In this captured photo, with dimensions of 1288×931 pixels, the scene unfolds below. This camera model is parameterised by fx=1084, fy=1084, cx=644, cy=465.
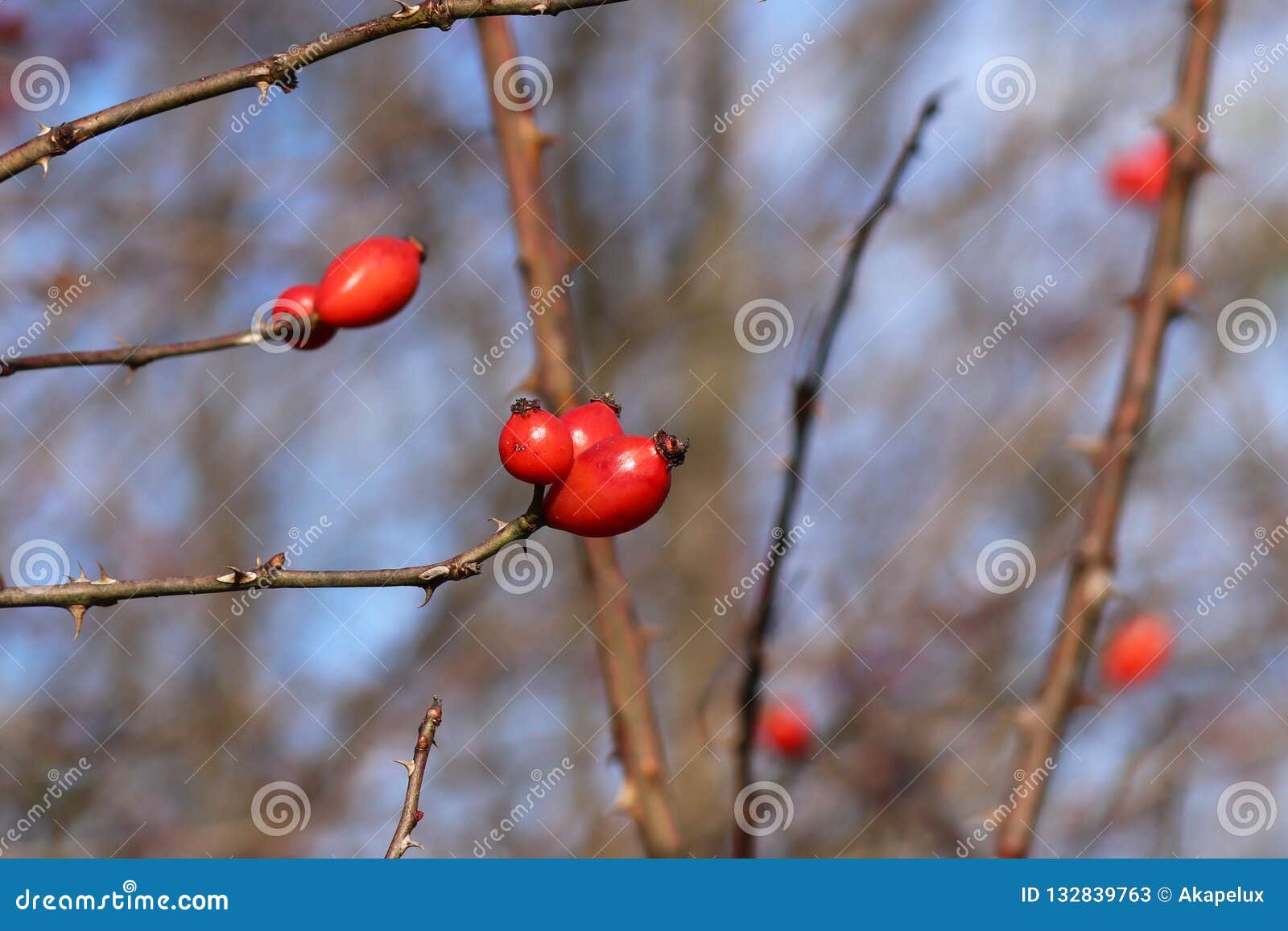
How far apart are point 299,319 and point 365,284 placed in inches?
5.2

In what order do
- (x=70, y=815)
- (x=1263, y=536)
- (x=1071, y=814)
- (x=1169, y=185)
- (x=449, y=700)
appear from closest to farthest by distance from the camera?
(x=1169, y=185)
(x=70, y=815)
(x=1071, y=814)
(x=1263, y=536)
(x=449, y=700)

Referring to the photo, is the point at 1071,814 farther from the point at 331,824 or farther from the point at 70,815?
the point at 70,815

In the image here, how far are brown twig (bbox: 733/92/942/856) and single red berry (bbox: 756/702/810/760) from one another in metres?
1.49

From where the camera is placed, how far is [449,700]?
607cm

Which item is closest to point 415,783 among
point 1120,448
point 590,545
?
point 590,545

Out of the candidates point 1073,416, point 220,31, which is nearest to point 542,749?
point 1073,416

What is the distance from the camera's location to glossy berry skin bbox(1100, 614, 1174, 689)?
12.8ft

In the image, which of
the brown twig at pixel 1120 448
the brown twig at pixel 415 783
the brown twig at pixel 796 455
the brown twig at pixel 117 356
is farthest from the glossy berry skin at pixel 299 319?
the brown twig at pixel 1120 448

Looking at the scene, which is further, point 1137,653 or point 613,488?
point 1137,653

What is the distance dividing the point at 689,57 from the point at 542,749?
211 inches

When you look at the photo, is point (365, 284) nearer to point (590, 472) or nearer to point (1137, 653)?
point (590, 472)

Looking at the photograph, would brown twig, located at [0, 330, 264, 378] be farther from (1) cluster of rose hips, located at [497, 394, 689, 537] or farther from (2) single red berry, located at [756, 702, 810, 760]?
(2) single red berry, located at [756, 702, 810, 760]

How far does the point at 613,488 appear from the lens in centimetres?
141

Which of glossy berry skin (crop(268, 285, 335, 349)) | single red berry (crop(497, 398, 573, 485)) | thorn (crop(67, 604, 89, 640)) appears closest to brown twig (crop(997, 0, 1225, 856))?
single red berry (crop(497, 398, 573, 485))
